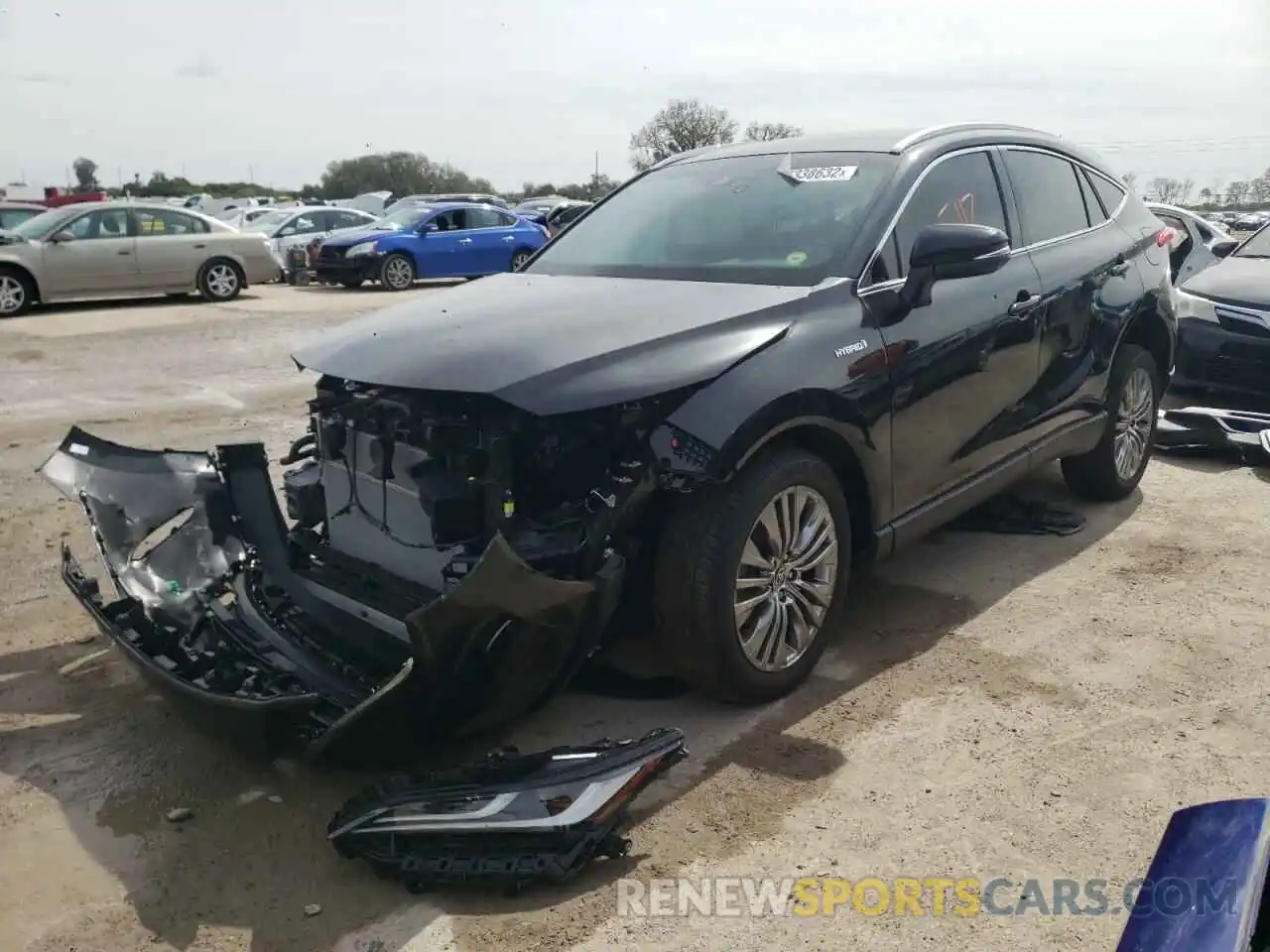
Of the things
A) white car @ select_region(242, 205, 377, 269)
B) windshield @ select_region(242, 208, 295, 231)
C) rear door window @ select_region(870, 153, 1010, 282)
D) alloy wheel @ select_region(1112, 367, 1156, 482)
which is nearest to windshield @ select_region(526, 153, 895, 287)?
rear door window @ select_region(870, 153, 1010, 282)

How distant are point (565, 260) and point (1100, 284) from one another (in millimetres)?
2513

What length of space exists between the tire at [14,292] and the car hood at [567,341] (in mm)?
12517

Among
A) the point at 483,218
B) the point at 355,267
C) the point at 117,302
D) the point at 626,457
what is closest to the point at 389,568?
the point at 626,457

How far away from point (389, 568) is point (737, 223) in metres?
1.86

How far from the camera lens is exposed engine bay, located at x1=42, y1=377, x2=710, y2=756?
2773 mm

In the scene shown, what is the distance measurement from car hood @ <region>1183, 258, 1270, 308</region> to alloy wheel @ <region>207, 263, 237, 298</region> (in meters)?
13.0

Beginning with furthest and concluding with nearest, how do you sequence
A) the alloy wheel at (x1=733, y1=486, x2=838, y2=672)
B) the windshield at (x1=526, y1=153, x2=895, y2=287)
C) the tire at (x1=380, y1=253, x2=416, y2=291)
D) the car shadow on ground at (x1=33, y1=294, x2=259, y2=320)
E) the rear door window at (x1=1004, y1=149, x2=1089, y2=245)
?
the tire at (x1=380, y1=253, x2=416, y2=291), the car shadow on ground at (x1=33, y1=294, x2=259, y2=320), the rear door window at (x1=1004, y1=149, x2=1089, y2=245), the windshield at (x1=526, y1=153, x2=895, y2=287), the alloy wheel at (x1=733, y1=486, x2=838, y2=672)

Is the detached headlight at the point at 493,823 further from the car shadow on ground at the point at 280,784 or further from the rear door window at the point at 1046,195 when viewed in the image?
the rear door window at the point at 1046,195

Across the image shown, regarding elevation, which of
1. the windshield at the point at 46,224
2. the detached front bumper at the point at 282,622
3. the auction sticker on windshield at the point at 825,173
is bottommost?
the detached front bumper at the point at 282,622

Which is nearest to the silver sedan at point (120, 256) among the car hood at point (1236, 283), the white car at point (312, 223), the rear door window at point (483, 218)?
the rear door window at point (483, 218)

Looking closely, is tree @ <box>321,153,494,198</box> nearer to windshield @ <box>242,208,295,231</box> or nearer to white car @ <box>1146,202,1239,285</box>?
windshield @ <box>242,208,295,231</box>

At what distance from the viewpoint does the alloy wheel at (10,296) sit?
13.9 m

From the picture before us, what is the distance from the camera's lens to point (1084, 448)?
5160 mm

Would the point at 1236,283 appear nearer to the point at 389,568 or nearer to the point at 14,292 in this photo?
the point at 389,568
